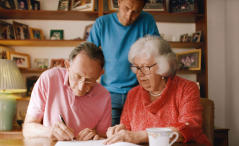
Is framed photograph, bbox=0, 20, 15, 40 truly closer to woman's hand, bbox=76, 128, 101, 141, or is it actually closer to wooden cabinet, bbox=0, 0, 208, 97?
wooden cabinet, bbox=0, 0, 208, 97

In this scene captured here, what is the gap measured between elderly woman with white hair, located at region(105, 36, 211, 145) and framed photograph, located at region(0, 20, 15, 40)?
87.0 inches

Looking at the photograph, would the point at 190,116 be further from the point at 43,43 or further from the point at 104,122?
the point at 43,43

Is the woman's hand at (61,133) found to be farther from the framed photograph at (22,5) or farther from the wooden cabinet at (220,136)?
the framed photograph at (22,5)

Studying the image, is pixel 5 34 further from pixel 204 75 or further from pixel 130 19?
pixel 204 75

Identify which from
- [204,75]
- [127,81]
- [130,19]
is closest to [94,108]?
[127,81]

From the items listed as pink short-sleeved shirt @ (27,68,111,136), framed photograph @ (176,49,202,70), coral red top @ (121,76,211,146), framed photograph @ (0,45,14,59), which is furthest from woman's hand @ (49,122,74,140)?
framed photograph @ (176,49,202,70)

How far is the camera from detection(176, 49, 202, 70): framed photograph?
328 cm

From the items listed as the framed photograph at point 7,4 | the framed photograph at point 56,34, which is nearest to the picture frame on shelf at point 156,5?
the framed photograph at point 56,34

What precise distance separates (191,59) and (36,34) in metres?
2.11

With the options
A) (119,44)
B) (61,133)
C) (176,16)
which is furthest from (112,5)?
(61,133)

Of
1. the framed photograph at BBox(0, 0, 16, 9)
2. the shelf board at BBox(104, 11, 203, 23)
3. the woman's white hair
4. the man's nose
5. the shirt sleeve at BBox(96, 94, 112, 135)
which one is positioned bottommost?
the shirt sleeve at BBox(96, 94, 112, 135)

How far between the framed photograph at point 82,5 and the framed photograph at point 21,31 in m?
0.68

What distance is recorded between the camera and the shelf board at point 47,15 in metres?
3.17

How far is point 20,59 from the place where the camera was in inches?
129
